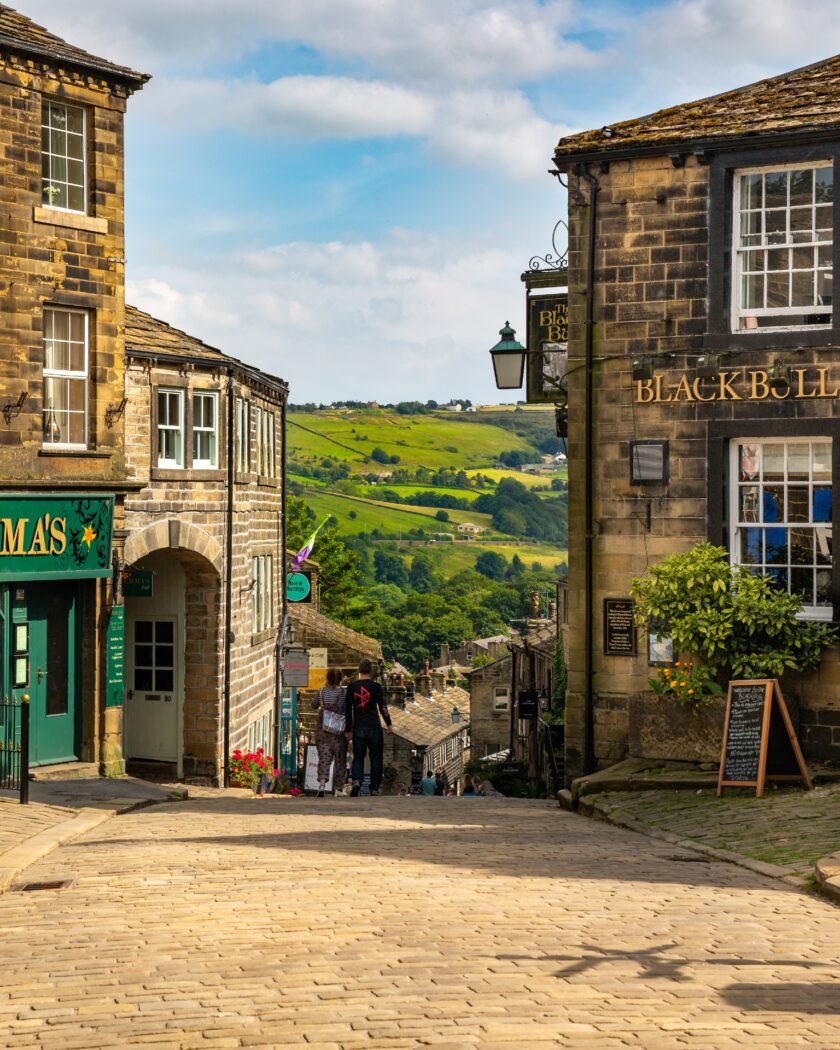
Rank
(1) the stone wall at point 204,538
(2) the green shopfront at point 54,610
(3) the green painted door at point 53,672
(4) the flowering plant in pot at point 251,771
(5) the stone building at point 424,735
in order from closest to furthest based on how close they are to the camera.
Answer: (2) the green shopfront at point 54,610
(3) the green painted door at point 53,672
(1) the stone wall at point 204,538
(4) the flowering plant in pot at point 251,771
(5) the stone building at point 424,735

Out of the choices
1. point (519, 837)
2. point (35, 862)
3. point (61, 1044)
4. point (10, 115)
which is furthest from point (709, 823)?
point (10, 115)

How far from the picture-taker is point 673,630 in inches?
604

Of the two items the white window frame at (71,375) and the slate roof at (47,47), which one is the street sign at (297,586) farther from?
the slate roof at (47,47)

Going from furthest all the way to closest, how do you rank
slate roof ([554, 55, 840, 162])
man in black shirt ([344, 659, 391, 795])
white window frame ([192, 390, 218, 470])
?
1. white window frame ([192, 390, 218, 470])
2. man in black shirt ([344, 659, 391, 795])
3. slate roof ([554, 55, 840, 162])

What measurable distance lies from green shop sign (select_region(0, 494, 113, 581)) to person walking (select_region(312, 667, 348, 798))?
3953 mm

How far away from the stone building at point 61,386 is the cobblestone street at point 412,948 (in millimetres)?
7163

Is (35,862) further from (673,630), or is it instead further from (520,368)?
→ (520,368)

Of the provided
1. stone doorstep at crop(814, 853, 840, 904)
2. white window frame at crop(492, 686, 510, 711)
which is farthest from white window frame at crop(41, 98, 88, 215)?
white window frame at crop(492, 686, 510, 711)

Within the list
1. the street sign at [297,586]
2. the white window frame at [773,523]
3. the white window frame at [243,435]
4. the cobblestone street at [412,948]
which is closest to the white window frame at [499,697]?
the street sign at [297,586]

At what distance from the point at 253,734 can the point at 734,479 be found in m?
14.7

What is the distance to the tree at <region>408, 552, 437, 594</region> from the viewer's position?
614 feet

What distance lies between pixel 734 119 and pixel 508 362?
154 inches

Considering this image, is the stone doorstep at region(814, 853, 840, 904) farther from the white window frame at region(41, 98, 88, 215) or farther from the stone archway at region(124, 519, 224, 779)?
the stone archway at region(124, 519, 224, 779)

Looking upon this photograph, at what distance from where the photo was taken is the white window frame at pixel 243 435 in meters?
25.9
